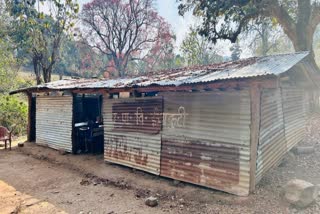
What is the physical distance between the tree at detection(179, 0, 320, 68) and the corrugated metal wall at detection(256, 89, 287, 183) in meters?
6.63

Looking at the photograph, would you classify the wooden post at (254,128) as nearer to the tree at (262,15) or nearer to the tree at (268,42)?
the tree at (262,15)

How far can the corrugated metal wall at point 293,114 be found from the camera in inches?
282

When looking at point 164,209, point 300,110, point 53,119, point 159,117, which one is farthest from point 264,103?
point 53,119

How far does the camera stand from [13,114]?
47.2 feet

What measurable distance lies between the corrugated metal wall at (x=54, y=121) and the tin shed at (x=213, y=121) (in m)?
2.46

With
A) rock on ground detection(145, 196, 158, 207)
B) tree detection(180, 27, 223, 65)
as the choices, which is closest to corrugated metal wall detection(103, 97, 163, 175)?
rock on ground detection(145, 196, 158, 207)

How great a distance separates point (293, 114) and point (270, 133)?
2496 millimetres

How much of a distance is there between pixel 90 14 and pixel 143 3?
494 centimetres

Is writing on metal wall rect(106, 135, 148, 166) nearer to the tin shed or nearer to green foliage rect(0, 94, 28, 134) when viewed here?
the tin shed

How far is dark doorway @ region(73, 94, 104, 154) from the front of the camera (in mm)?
9703

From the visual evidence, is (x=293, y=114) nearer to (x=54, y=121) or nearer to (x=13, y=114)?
(x=54, y=121)

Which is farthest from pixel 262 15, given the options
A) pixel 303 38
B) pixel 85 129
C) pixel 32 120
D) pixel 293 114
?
pixel 32 120

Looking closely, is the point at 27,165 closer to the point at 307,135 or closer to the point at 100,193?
the point at 100,193

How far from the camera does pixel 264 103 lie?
559 centimetres
